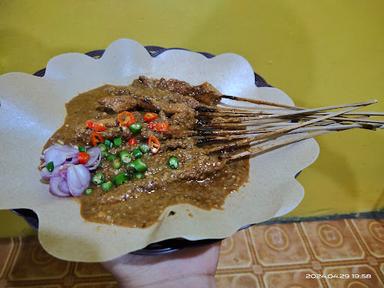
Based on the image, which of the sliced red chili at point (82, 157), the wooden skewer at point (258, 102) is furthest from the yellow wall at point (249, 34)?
the sliced red chili at point (82, 157)

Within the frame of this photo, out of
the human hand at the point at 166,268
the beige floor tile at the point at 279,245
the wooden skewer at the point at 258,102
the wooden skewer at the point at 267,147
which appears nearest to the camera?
the human hand at the point at 166,268

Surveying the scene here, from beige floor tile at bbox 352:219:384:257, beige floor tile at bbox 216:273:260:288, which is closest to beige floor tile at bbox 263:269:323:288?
beige floor tile at bbox 216:273:260:288

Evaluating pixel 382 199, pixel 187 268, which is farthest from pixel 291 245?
pixel 187 268

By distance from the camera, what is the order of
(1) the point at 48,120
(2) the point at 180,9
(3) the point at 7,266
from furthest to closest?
(3) the point at 7,266, (2) the point at 180,9, (1) the point at 48,120

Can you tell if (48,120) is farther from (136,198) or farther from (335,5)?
(335,5)

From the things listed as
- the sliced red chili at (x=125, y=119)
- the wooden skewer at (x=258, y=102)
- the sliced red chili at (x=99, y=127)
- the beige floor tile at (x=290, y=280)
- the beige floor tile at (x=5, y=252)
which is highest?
the wooden skewer at (x=258, y=102)

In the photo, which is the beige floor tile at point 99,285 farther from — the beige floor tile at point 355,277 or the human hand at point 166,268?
the beige floor tile at point 355,277

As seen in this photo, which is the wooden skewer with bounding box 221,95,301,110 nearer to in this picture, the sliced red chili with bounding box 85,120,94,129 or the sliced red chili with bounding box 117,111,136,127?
the sliced red chili with bounding box 117,111,136,127

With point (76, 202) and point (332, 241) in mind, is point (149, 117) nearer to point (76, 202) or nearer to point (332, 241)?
point (76, 202)
